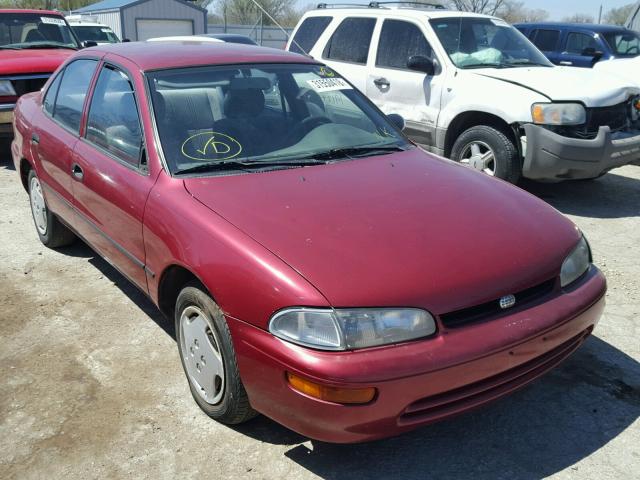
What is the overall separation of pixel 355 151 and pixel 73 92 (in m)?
2.09

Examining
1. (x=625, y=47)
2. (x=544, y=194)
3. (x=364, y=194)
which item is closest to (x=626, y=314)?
(x=364, y=194)

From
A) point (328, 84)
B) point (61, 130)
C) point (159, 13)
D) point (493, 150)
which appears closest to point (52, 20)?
point (61, 130)

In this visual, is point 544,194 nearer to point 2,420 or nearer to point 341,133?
point 341,133

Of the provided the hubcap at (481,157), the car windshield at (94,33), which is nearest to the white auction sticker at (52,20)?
the hubcap at (481,157)

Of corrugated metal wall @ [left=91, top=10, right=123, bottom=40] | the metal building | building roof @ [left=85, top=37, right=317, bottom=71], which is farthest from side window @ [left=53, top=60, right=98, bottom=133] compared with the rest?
the metal building

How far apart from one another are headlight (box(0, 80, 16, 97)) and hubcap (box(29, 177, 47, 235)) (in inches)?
122

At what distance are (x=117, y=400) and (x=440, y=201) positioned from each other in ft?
6.05

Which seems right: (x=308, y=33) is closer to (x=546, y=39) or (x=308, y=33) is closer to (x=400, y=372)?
A: (x=546, y=39)

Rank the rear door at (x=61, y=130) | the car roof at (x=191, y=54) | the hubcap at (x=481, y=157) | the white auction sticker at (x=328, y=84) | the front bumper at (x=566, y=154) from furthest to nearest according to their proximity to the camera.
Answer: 1. the hubcap at (x=481, y=157)
2. the front bumper at (x=566, y=154)
3. the rear door at (x=61, y=130)
4. the white auction sticker at (x=328, y=84)
5. the car roof at (x=191, y=54)

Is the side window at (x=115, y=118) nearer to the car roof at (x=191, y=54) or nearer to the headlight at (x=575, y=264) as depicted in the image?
the car roof at (x=191, y=54)

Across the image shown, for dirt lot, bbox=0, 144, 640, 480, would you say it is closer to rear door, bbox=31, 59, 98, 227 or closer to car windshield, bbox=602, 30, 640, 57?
rear door, bbox=31, 59, 98, 227

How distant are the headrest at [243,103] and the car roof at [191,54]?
0.22 meters

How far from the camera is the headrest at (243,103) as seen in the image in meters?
3.58

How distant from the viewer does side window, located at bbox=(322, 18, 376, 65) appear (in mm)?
7375
